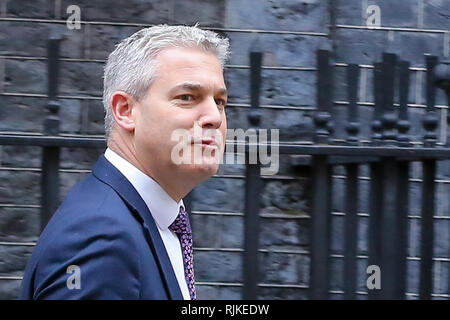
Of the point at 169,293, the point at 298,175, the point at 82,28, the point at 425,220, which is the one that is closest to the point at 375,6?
the point at 298,175

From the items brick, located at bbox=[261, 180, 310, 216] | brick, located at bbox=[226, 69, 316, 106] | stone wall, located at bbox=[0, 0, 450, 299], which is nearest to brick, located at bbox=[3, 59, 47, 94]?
stone wall, located at bbox=[0, 0, 450, 299]

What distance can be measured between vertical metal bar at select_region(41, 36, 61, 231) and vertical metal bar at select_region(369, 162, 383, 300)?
1156 millimetres

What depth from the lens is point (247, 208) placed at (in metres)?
3.39

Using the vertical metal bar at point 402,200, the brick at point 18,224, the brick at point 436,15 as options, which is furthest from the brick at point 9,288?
the brick at point 436,15

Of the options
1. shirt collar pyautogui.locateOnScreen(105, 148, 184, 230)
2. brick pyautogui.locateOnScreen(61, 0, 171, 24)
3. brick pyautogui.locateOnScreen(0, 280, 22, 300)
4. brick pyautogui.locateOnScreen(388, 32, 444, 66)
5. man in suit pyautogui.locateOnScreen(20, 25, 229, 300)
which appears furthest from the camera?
brick pyautogui.locateOnScreen(388, 32, 444, 66)

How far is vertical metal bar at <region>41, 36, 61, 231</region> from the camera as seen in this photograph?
327cm

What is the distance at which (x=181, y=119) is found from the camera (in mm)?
2428

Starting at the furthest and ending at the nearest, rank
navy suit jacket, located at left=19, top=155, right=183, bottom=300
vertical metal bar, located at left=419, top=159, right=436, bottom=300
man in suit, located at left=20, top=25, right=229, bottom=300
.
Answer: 1. vertical metal bar, located at left=419, top=159, right=436, bottom=300
2. man in suit, located at left=20, top=25, right=229, bottom=300
3. navy suit jacket, located at left=19, top=155, right=183, bottom=300

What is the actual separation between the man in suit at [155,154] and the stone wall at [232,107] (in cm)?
216

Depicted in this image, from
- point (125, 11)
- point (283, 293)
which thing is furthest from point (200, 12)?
point (283, 293)

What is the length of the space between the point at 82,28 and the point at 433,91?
213 centimetres

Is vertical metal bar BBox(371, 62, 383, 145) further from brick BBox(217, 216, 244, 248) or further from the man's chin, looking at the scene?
brick BBox(217, 216, 244, 248)

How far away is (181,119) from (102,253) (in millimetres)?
489

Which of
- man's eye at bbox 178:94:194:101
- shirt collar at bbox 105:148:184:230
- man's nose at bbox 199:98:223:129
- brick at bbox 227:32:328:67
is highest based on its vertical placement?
brick at bbox 227:32:328:67
